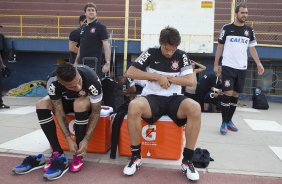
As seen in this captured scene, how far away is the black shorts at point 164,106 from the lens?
318 cm

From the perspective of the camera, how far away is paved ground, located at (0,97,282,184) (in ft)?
9.66

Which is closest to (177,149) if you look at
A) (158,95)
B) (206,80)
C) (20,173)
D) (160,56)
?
(158,95)

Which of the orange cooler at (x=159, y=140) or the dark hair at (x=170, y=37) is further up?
the dark hair at (x=170, y=37)

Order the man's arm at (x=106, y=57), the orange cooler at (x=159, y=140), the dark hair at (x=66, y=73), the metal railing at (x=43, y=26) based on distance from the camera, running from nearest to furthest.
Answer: the dark hair at (x=66, y=73), the orange cooler at (x=159, y=140), the man's arm at (x=106, y=57), the metal railing at (x=43, y=26)

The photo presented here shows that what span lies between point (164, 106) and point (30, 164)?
4.53ft

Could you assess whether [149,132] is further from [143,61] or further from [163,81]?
[143,61]

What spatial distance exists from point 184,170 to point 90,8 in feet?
9.64

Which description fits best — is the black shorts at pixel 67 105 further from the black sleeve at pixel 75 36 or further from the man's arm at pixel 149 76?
the black sleeve at pixel 75 36

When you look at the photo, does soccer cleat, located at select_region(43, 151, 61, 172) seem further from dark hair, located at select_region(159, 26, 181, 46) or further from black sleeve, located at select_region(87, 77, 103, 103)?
dark hair, located at select_region(159, 26, 181, 46)

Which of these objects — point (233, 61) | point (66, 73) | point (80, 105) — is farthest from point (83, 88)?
point (233, 61)

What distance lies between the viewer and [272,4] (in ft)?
41.8

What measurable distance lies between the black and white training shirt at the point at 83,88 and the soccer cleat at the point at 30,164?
0.59 m

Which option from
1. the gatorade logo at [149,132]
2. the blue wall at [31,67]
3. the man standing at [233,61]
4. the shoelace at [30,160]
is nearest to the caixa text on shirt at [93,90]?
the gatorade logo at [149,132]

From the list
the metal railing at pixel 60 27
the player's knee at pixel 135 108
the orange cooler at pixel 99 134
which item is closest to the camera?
the player's knee at pixel 135 108
